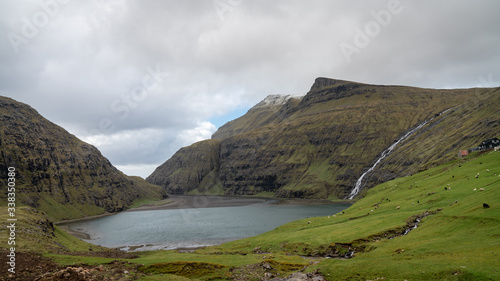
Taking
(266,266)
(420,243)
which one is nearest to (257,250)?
(266,266)

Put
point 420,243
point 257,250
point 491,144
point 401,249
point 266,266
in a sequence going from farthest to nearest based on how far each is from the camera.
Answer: point 491,144 < point 257,250 < point 266,266 < point 401,249 < point 420,243

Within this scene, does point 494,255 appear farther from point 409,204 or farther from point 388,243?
point 409,204

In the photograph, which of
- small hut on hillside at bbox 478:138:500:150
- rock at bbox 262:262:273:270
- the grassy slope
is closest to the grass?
the grassy slope

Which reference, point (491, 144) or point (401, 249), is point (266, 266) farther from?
point (491, 144)

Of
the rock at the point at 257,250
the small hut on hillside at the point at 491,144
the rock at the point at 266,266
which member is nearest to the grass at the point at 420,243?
the rock at the point at 257,250

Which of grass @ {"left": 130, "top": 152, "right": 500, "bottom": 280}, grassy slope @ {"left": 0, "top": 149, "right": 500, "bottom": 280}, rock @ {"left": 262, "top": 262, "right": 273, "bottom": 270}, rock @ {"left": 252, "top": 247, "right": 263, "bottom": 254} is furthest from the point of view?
rock @ {"left": 252, "top": 247, "right": 263, "bottom": 254}

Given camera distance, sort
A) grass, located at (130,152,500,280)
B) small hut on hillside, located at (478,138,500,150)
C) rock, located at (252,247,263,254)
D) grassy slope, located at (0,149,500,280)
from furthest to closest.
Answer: small hut on hillside, located at (478,138,500,150)
rock, located at (252,247,263,254)
grassy slope, located at (0,149,500,280)
grass, located at (130,152,500,280)

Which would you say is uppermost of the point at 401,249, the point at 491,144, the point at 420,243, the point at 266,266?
the point at 491,144

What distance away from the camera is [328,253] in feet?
169

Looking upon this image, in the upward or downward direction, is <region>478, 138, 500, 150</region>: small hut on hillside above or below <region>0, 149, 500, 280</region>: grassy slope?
above

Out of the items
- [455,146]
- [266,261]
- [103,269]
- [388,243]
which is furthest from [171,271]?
[455,146]

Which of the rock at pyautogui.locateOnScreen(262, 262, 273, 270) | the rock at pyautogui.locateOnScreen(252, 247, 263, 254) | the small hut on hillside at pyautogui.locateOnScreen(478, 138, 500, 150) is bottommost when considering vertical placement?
the rock at pyautogui.locateOnScreen(252, 247, 263, 254)

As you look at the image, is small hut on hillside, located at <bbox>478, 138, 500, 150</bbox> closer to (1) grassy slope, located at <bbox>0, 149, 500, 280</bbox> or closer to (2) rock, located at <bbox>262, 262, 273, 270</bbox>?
(1) grassy slope, located at <bbox>0, 149, 500, 280</bbox>

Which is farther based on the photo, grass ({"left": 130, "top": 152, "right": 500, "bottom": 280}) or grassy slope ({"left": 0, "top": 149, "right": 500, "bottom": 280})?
grassy slope ({"left": 0, "top": 149, "right": 500, "bottom": 280})
